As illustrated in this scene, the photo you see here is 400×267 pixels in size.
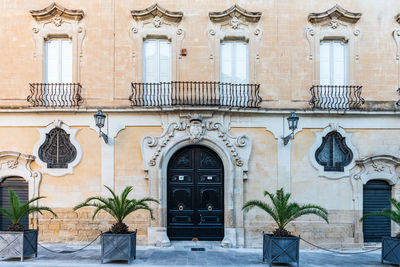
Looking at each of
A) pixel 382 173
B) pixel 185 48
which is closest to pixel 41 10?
pixel 185 48

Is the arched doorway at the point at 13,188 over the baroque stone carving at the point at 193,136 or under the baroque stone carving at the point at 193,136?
under

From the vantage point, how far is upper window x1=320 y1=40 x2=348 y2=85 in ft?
42.3

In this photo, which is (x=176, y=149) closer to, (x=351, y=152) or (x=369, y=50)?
(x=351, y=152)

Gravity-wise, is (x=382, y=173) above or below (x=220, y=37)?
below

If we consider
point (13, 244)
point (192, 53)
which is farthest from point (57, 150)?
point (192, 53)

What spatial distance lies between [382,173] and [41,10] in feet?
42.4

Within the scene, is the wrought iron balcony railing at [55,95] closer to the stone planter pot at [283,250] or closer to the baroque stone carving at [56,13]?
the baroque stone carving at [56,13]

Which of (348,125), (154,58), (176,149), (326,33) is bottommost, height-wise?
(176,149)

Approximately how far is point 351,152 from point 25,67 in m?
11.7

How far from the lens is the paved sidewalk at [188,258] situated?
390 inches

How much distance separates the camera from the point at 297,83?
12.6 meters

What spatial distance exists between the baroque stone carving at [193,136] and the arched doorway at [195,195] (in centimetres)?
57

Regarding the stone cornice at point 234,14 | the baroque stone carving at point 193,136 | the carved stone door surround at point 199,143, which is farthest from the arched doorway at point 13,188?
the stone cornice at point 234,14

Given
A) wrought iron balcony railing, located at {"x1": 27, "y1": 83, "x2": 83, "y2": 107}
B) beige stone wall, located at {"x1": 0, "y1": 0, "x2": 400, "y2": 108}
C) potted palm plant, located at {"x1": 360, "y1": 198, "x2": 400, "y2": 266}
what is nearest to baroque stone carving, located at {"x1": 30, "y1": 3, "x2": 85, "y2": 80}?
beige stone wall, located at {"x1": 0, "y1": 0, "x2": 400, "y2": 108}
